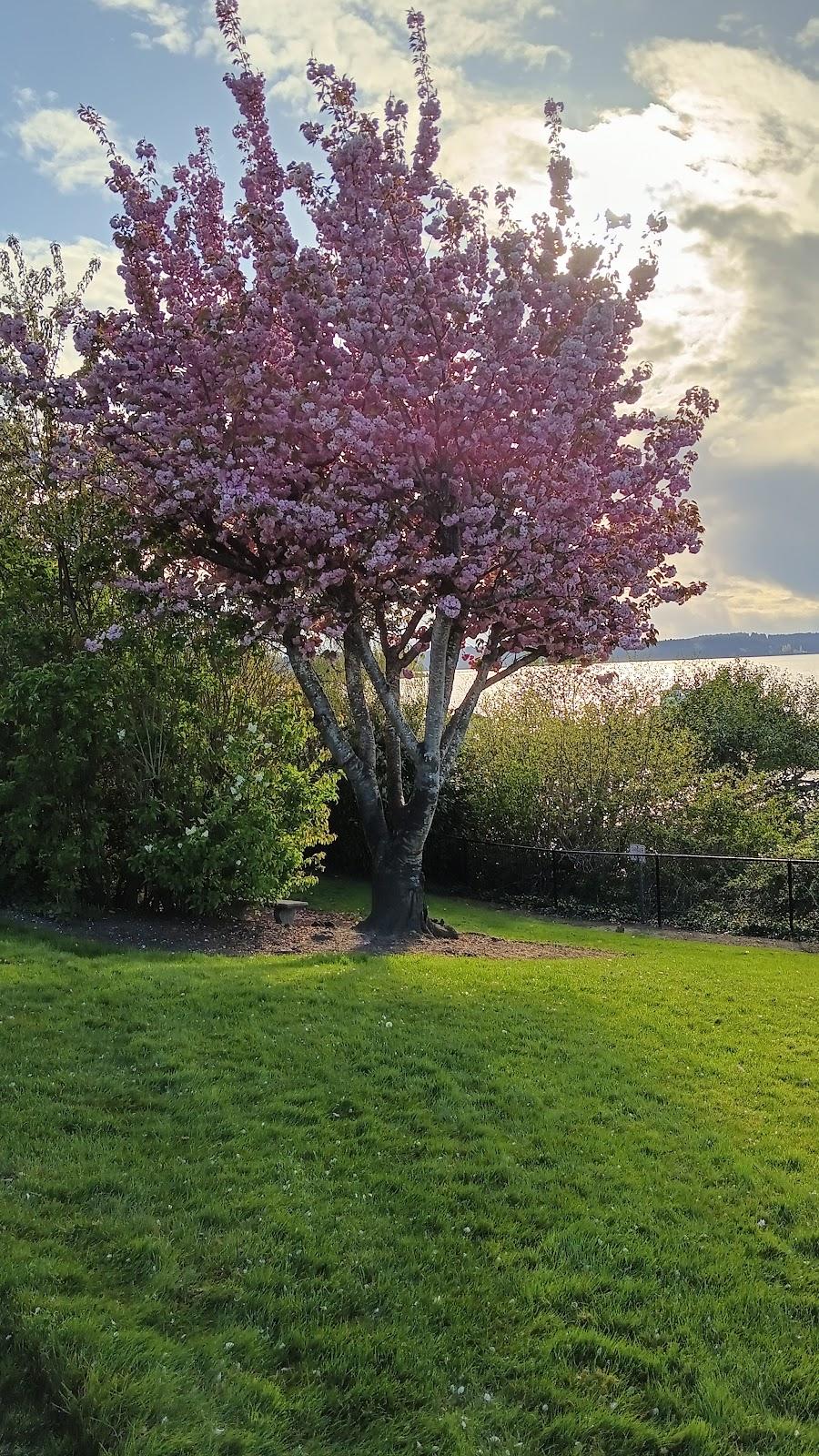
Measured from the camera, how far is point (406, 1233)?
4.33m

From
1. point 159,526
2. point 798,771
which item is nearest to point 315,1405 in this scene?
point 159,526

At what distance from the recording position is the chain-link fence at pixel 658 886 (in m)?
14.6

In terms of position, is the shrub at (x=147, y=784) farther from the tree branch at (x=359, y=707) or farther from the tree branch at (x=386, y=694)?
the tree branch at (x=386, y=694)

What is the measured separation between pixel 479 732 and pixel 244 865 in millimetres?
9852

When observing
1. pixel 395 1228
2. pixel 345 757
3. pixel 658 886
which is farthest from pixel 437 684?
pixel 395 1228

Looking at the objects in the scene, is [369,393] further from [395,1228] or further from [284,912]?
[395,1228]

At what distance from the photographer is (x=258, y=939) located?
36.9 ft

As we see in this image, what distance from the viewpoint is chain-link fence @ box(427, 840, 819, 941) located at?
14.6 metres

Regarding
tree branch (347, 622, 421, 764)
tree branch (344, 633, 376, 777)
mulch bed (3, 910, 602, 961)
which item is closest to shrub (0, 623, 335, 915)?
mulch bed (3, 910, 602, 961)

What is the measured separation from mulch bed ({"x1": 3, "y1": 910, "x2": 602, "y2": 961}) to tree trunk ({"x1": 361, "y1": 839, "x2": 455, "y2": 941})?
0.89ft

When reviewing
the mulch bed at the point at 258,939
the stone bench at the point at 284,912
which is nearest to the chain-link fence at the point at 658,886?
the mulch bed at the point at 258,939

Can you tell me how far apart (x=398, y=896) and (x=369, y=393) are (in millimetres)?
6169

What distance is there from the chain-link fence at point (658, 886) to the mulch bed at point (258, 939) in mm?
3694

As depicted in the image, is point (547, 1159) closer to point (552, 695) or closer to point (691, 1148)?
point (691, 1148)
